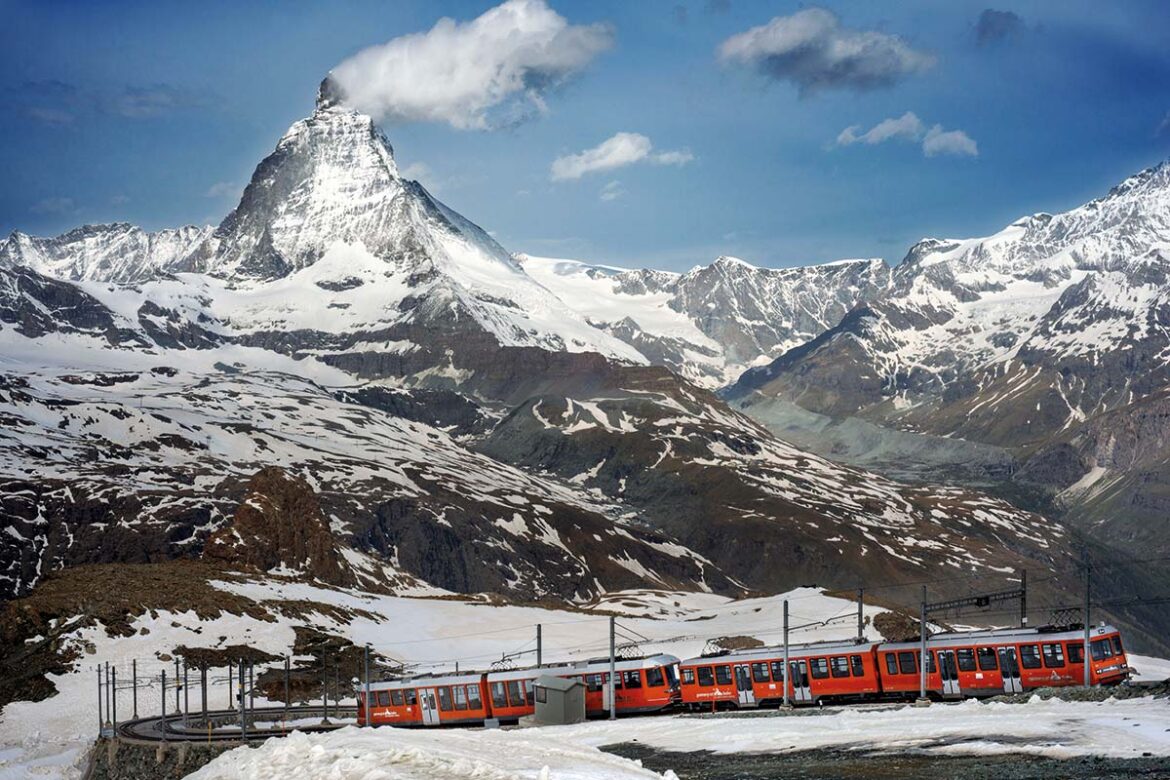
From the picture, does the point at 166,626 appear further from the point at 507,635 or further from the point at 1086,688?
the point at 1086,688

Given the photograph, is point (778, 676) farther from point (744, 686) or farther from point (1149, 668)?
point (1149, 668)

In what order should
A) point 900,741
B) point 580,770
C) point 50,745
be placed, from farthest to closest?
point 50,745 → point 900,741 → point 580,770

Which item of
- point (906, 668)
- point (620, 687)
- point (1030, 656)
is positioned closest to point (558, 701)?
point (620, 687)

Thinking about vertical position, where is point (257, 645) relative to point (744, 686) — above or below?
above

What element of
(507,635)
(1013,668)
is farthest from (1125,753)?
(507,635)

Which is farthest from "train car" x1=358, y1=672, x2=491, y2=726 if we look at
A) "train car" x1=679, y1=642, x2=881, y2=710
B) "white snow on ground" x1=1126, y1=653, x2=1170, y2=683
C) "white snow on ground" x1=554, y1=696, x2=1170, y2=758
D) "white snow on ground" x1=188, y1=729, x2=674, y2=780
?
"white snow on ground" x1=1126, y1=653, x2=1170, y2=683

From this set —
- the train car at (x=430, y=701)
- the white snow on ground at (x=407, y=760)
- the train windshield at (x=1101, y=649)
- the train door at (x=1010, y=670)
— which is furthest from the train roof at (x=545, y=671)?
the white snow on ground at (x=407, y=760)
